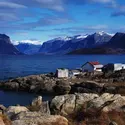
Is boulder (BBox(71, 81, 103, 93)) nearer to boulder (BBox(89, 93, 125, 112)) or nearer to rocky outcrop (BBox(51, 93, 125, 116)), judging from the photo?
rocky outcrop (BBox(51, 93, 125, 116))

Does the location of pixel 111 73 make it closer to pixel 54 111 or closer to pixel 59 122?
pixel 54 111

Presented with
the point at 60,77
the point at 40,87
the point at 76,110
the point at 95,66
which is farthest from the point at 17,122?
the point at 95,66

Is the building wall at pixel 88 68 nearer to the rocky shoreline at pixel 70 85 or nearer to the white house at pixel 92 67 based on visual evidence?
the white house at pixel 92 67

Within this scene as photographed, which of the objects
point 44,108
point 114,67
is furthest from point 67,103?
point 114,67

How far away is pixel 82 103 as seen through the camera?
63.2 feet

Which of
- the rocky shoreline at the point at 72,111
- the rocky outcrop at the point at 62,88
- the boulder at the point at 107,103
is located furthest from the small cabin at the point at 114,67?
the boulder at the point at 107,103

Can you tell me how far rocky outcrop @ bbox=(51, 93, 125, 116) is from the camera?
17.7 metres

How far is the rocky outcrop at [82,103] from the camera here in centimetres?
1773

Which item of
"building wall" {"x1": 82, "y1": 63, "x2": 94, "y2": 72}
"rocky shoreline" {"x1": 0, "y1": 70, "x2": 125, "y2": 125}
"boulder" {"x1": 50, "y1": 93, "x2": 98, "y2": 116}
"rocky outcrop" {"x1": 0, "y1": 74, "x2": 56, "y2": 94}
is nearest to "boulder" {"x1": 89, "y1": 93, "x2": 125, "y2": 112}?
"rocky shoreline" {"x1": 0, "y1": 70, "x2": 125, "y2": 125}

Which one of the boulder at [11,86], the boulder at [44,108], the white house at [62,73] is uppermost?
the boulder at [44,108]

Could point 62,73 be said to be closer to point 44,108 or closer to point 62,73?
point 62,73

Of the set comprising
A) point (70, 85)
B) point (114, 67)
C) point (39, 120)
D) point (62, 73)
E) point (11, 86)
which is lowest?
point (11, 86)

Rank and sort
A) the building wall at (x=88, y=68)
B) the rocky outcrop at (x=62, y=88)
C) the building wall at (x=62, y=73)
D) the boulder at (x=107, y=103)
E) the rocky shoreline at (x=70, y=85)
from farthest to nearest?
the building wall at (x=88, y=68) → the building wall at (x=62, y=73) → the rocky outcrop at (x=62, y=88) → the rocky shoreline at (x=70, y=85) → the boulder at (x=107, y=103)

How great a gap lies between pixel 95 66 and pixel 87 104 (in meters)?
70.1
